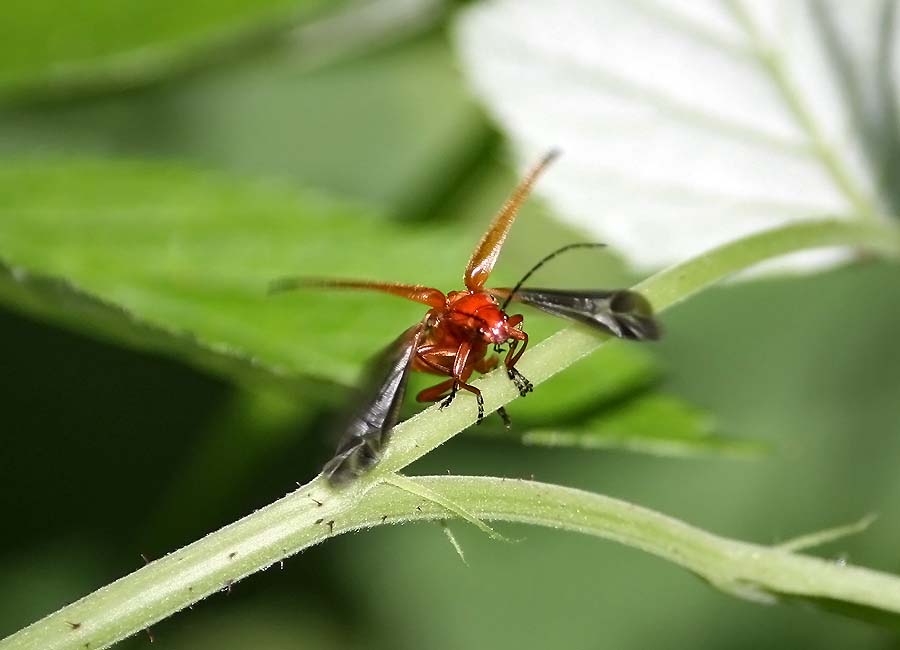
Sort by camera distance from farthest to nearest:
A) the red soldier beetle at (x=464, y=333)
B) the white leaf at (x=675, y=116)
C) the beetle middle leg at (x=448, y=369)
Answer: the white leaf at (x=675, y=116) → the beetle middle leg at (x=448, y=369) → the red soldier beetle at (x=464, y=333)

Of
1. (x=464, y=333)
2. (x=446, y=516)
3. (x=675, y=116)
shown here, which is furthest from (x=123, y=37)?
(x=446, y=516)

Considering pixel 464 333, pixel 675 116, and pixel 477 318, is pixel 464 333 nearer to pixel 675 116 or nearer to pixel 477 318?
pixel 477 318

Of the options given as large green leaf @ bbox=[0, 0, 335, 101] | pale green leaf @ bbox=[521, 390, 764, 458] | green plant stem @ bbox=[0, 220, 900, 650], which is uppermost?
large green leaf @ bbox=[0, 0, 335, 101]

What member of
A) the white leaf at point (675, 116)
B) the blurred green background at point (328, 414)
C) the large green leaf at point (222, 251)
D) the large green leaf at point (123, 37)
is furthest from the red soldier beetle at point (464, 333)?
the large green leaf at point (123, 37)

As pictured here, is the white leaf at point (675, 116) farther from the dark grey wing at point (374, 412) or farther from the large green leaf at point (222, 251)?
the dark grey wing at point (374, 412)

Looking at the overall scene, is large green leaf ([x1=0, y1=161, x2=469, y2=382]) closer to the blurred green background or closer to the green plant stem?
the blurred green background

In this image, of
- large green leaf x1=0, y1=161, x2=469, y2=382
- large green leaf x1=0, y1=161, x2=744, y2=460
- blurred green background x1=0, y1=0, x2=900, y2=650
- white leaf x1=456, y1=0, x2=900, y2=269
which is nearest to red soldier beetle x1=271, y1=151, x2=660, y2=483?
large green leaf x1=0, y1=161, x2=744, y2=460

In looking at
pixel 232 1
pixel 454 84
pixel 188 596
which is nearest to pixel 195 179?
pixel 232 1
